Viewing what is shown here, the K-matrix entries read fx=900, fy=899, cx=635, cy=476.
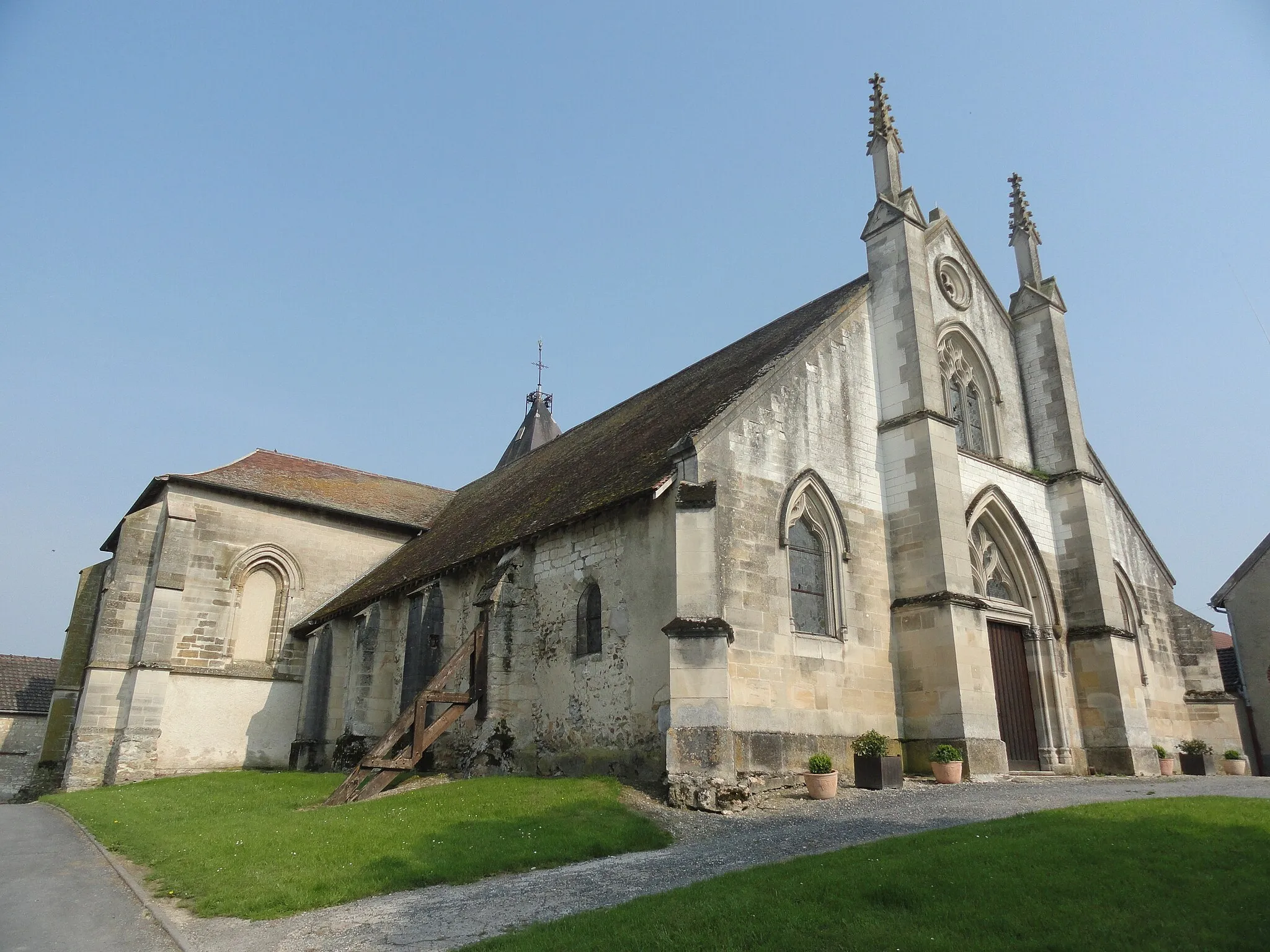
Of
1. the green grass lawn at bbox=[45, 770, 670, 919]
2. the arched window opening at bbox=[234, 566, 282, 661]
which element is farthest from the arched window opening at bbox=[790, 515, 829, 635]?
the arched window opening at bbox=[234, 566, 282, 661]

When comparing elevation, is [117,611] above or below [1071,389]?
below

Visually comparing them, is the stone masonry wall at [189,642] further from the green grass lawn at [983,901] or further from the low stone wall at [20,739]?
the green grass lawn at [983,901]

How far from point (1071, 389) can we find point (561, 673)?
13.6 meters

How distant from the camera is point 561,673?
16.6 m

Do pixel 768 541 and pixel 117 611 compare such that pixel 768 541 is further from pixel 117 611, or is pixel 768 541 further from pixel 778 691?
pixel 117 611

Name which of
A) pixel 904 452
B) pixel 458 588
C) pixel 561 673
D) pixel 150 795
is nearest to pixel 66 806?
pixel 150 795

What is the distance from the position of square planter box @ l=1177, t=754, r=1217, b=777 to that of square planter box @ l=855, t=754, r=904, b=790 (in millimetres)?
8581

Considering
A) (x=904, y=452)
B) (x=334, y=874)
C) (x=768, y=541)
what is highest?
(x=904, y=452)

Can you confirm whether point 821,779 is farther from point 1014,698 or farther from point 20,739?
point 20,739

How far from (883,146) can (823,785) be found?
542 inches

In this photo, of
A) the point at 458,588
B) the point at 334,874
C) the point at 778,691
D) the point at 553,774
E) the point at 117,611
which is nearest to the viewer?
the point at 334,874

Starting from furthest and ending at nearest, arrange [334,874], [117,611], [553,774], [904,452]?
[117,611] < [904,452] < [553,774] < [334,874]

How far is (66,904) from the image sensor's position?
9031 millimetres

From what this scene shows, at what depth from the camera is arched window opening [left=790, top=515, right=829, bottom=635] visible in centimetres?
1548
